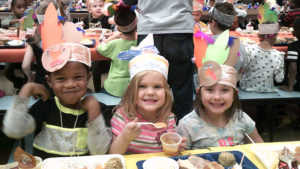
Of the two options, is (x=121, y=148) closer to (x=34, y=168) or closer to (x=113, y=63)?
(x=34, y=168)

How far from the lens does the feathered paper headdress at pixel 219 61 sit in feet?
5.50

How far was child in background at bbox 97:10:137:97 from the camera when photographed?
119 inches

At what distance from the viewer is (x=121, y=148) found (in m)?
1.58

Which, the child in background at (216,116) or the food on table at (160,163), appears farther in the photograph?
the child in background at (216,116)

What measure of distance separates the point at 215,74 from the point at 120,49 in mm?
1641

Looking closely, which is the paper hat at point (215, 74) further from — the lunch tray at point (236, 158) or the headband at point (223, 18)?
the headband at point (223, 18)

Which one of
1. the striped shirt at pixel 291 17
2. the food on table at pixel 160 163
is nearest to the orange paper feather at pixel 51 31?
the food on table at pixel 160 163

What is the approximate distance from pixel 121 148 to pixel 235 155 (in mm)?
646

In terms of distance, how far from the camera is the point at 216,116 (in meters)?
1.90

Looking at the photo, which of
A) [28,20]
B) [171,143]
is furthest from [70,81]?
[28,20]

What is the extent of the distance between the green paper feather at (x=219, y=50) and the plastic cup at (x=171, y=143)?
540 millimetres

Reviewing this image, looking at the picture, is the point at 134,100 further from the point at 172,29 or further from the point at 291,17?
the point at 291,17

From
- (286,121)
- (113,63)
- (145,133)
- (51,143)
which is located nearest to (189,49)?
(113,63)

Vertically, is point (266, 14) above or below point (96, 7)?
above
